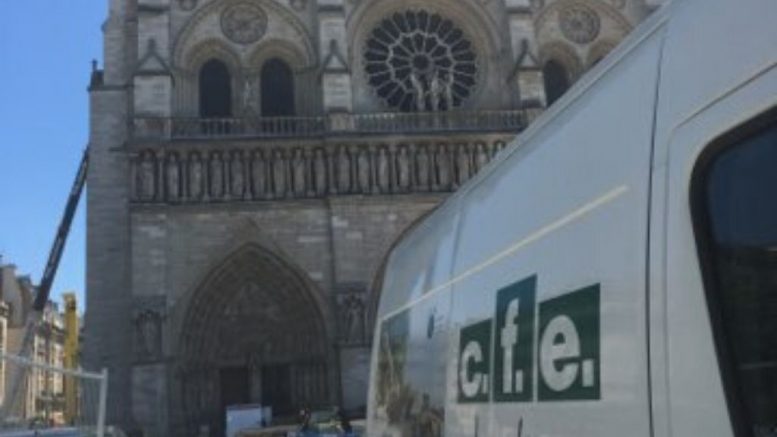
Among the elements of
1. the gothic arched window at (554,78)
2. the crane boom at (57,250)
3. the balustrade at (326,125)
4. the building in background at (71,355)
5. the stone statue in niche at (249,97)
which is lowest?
the building in background at (71,355)

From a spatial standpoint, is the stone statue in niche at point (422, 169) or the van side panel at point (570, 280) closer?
the van side panel at point (570, 280)

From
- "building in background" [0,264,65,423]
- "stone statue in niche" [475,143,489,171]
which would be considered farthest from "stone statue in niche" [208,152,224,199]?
"building in background" [0,264,65,423]

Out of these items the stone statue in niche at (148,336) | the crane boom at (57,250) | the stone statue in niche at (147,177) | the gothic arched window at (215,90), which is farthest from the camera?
the crane boom at (57,250)

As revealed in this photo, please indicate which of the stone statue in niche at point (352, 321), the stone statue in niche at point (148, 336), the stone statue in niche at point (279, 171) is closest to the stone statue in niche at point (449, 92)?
the stone statue in niche at point (279, 171)

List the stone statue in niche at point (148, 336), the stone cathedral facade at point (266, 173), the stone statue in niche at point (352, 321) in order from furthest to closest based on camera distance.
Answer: the stone cathedral facade at point (266, 173), the stone statue in niche at point (352, 321), the stone statue in niche at point (148, 336)

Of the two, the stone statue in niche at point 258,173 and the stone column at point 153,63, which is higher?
the stone column at point 153,63

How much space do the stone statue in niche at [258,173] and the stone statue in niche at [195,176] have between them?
1.07 meters

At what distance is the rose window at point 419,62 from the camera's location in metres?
23.4

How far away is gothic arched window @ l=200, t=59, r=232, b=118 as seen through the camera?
901 inches

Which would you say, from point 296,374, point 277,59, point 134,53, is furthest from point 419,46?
point 296,374

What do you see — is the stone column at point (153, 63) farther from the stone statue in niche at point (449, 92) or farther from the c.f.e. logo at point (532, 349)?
the c.f.e. logo at point (532, 349)

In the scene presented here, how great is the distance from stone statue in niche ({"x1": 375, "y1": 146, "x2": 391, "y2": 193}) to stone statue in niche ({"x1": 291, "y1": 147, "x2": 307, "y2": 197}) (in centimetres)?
153

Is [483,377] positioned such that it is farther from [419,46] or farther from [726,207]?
[419,46]

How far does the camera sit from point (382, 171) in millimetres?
22125
